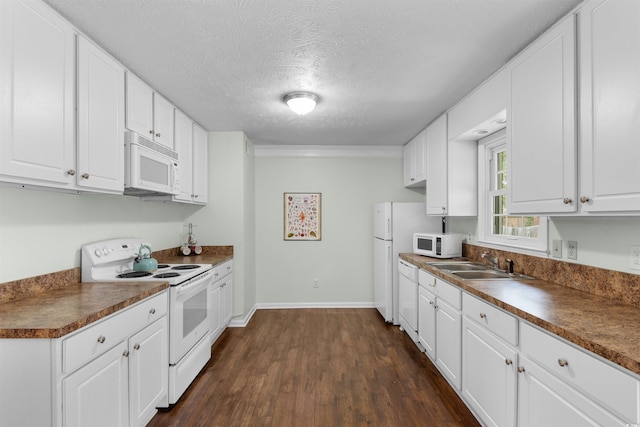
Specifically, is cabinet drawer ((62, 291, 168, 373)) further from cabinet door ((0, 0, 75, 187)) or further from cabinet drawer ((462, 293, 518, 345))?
cabinet drawer ((462, 293, 518, 345))

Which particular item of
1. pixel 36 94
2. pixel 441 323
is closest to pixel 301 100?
pixel 36 94

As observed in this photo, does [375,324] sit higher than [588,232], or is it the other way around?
[588,232]

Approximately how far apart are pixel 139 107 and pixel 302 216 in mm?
2697

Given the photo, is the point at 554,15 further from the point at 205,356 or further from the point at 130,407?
the point at 205,356

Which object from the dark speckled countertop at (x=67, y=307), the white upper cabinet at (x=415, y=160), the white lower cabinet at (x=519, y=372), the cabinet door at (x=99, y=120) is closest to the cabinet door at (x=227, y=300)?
the dark speckled countertop at (x=67, y=307)

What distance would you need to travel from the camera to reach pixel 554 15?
1679mm

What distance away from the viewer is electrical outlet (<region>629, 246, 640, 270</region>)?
162 cm

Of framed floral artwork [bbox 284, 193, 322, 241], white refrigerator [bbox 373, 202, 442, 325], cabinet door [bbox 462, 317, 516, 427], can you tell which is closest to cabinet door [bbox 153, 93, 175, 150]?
framed floral artwork [bbox 284, 193, 322, 241]

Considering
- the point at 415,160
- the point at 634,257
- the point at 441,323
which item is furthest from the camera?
the point at 415,160

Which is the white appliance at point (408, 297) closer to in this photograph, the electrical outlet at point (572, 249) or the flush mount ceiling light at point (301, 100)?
the electrical outlet at point (572, 249)

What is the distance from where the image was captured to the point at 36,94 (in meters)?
1.54

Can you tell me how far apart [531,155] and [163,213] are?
3365 mm

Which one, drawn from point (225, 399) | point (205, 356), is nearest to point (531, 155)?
point (225, 399)

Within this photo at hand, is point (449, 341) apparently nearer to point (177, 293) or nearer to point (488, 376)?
point (488, 376)
